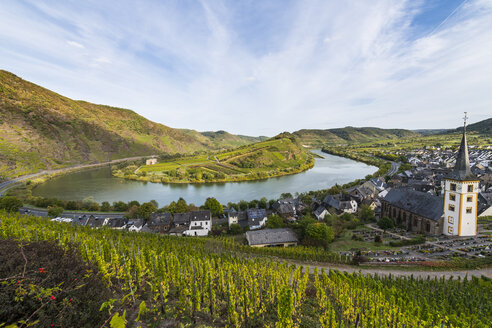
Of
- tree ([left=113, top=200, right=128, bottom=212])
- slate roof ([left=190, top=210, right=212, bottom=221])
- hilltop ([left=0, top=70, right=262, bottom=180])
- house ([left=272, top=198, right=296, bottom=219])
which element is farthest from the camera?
hilltop ([left=0, top=70, right=262, bottom=180])

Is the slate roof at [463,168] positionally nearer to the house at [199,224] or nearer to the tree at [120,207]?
the house at [199,224]

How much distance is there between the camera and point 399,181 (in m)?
67.9

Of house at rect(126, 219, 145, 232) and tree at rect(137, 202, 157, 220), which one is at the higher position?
tree at rect(137, 202, 157, 220)

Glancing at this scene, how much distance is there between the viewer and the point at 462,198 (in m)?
26.3

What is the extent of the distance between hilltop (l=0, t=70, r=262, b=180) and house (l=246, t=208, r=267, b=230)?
96237mm

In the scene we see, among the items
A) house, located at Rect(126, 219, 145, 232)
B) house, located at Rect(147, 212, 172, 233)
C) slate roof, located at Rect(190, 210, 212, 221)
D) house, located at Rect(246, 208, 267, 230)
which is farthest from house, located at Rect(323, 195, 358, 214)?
house, located at Rect(126, 219, 145, 232)

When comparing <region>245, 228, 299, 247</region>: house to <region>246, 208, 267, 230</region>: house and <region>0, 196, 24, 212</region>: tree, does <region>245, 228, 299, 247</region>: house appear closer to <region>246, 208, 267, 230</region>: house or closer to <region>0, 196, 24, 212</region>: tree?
<region>246, 208, 267, 230</region>: house

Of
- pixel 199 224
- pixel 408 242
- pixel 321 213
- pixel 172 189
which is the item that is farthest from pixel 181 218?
pixel 172 189

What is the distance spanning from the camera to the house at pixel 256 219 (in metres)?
38.5

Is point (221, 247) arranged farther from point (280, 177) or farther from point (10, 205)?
point (280, 177)

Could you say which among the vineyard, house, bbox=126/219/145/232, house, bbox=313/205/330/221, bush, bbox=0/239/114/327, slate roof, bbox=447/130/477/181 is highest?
slate roof, bbox=447/130/477/181

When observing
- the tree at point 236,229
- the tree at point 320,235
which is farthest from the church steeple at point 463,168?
the tree at point 236,229

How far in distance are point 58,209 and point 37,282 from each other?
5136cm

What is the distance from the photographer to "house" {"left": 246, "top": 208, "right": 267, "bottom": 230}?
38522mm
